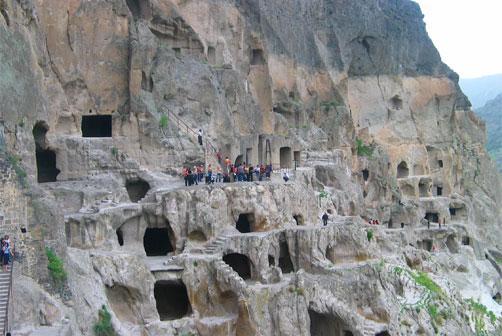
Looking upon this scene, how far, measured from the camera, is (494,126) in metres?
119

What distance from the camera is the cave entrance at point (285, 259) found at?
30.5 meters

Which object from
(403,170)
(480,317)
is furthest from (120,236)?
(403,170)

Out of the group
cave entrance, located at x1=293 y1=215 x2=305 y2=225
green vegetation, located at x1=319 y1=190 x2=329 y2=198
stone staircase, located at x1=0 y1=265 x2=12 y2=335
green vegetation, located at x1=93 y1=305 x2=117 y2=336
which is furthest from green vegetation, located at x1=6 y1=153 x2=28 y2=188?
green vegetation, located at x1=319 y1=190 x2=329 y2=198

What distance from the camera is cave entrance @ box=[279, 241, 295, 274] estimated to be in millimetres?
30547

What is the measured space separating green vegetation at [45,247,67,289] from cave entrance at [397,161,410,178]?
42845mm

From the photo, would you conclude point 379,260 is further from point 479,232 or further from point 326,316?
point 479,232

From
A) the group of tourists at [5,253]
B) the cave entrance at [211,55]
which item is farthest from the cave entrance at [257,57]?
the group of tourists at [5,253]

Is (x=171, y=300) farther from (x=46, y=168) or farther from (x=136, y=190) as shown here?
(x=46, y=168)

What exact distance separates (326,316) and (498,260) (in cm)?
3328

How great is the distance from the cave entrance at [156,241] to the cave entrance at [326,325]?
289 inches

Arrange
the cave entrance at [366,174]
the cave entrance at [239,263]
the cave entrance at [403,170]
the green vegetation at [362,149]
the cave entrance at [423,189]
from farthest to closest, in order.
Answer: the cave entrance at [403,170], the cave entrance at [423,189], the green vegetation at [362,149], the cave entrance at [366,174], the cave entrance at [239,263]

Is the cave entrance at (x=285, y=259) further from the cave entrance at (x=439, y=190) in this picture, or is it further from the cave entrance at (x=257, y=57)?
the cave entrance at (x=439, y=190)

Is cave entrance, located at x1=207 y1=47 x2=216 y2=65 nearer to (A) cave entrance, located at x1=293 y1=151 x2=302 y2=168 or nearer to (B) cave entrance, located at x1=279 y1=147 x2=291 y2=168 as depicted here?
(B) cave entrance, located at x1=279 y1=147 x2=291 y2=168

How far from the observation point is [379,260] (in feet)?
103
